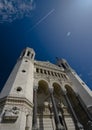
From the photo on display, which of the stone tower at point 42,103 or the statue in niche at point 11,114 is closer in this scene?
the statue in niche at point 11,114

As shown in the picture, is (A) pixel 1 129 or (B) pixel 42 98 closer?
(A) pixel 1 129

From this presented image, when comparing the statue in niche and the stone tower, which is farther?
the stone tower

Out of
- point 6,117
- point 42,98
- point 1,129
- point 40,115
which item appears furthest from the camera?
point 42,98

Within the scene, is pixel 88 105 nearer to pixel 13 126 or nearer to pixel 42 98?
pixel 42 98

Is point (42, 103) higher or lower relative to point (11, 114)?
higher

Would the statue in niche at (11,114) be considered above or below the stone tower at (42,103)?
below

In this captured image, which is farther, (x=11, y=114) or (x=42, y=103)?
(x=42, y=103)

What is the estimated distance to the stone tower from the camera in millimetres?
9180

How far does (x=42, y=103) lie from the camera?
49.4ft

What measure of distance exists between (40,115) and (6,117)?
579 cm

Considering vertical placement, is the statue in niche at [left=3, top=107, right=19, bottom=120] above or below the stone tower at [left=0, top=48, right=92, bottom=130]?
below

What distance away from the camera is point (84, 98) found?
588 inches

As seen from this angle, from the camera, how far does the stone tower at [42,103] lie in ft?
30.1

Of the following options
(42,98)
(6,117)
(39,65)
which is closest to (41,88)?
(42,98)
